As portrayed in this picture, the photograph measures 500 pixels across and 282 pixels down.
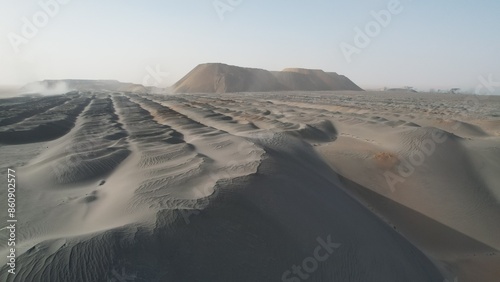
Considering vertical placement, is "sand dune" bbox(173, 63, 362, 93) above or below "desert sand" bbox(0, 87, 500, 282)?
below

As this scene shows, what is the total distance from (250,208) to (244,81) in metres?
81.2

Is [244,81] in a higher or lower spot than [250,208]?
lower

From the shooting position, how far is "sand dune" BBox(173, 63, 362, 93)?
81188mm

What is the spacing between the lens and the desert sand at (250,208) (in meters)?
4.41

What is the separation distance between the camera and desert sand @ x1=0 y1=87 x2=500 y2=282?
14.5 ft

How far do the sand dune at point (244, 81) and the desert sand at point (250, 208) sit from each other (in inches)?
2673

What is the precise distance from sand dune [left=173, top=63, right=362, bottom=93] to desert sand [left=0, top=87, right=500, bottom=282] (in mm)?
67891

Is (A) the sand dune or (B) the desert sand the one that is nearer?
(B) the desert sand

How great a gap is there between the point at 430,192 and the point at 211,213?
8.37 metres

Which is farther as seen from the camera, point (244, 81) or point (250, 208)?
point (244, 81)

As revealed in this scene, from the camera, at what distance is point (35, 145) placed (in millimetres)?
13227

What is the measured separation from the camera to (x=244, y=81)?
85312 millimetres

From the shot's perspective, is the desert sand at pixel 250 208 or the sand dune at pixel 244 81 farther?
the sand dune at pixel 244 81

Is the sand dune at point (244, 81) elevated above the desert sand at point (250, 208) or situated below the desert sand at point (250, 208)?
below
